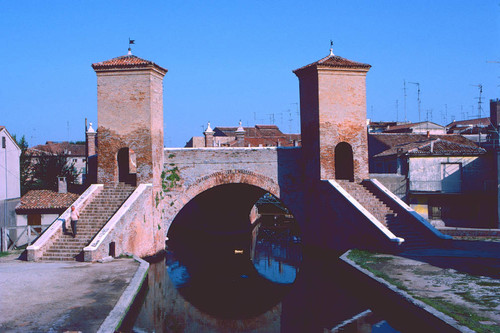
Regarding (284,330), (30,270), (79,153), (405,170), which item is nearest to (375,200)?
(405,170)

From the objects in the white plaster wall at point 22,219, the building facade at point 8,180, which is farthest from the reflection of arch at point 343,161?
the building facade at point 8,180

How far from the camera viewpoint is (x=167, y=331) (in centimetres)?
1088

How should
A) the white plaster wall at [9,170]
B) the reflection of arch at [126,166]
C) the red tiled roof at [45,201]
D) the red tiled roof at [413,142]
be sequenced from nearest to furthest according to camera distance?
the white plaster wall at [9,170] < the red tiled roof at [45,201] < the reflection of arch at [126,166] < the red tiled roof at [413,142]

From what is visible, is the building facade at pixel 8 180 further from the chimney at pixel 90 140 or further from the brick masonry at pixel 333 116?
the brick masonry at pixel 333 116

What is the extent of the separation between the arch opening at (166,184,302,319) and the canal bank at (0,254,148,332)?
90.6 inches

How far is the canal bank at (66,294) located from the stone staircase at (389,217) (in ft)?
27.7

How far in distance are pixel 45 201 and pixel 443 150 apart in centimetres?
1886

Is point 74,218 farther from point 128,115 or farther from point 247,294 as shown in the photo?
point 247,294

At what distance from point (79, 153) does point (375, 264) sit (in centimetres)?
4351

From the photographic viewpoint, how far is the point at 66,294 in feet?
36.9

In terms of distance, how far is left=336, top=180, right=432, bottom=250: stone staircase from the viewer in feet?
54.9

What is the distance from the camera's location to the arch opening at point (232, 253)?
14430 mm

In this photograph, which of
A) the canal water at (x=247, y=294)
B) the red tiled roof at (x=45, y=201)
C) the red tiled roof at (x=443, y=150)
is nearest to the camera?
the canal water at (x=247, y=294)

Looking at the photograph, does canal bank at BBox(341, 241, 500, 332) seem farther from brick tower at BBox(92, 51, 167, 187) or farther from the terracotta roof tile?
brick tower at BBox(92, 51, 167, 187)
